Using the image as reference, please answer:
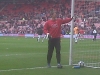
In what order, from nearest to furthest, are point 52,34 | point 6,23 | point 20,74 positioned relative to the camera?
point 20,74
point 52,34
point 6,23

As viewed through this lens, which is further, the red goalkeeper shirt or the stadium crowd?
the stadium crowd

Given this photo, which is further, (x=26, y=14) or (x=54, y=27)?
(x=26, y=14)

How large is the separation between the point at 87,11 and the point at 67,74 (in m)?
4.49

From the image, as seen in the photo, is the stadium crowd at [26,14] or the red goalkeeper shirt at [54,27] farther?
the stadium crowd at [26,14]

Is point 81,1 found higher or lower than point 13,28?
higher

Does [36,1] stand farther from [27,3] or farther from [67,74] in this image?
[67,74]

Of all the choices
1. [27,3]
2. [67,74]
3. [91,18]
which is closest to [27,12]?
[27,3]

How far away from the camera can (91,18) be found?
1423 cm

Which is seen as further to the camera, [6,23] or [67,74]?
[6,23]

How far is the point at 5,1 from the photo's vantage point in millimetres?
62000

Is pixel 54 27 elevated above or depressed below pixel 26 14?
above

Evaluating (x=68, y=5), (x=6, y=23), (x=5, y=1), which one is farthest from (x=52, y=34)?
(x=5, y=1)

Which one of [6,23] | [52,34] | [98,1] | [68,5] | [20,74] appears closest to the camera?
[20,74]

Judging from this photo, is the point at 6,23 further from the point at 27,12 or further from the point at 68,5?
the point at 68,5
